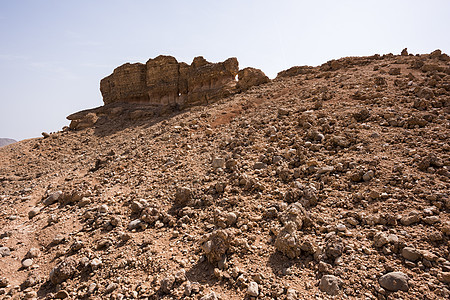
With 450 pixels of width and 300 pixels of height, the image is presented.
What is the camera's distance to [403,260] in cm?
257

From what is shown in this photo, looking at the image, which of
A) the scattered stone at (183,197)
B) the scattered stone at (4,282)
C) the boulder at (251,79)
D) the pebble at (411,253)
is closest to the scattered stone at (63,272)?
the scattered stone at (4,282)

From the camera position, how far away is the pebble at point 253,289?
254cm

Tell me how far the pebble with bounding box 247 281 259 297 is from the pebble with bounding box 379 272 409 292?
4.40 feet

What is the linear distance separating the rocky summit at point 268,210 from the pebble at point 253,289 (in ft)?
0.05

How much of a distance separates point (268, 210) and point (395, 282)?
6.14ft

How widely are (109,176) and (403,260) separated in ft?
24.3

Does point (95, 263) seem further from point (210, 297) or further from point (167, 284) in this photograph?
point (210, 297)

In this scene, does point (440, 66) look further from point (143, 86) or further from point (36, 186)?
point (143, 86)

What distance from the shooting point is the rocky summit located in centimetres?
270

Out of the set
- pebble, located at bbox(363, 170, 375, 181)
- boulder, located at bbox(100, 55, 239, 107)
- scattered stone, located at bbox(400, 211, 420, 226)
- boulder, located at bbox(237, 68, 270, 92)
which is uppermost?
boulder, located at bbox(100, 55, 239, 107)

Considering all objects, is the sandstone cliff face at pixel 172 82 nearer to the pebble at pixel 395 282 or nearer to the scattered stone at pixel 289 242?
the scattered stone at pixel 289 242

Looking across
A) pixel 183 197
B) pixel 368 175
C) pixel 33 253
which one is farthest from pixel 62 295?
pixel 368 175

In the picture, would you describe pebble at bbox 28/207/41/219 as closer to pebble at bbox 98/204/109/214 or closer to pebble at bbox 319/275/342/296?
pebble at bbox 98/204/109/214

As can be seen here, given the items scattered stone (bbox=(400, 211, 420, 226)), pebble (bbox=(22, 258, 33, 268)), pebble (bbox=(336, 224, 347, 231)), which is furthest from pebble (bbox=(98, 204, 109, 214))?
scattered stone (bbox=(400, 211, 420, 226))
